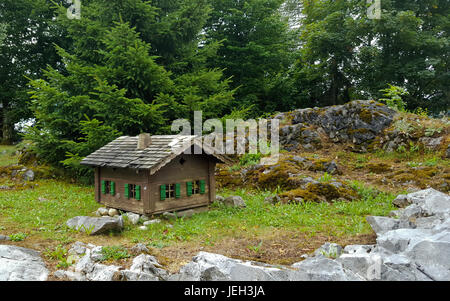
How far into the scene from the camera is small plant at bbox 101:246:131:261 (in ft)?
19.2

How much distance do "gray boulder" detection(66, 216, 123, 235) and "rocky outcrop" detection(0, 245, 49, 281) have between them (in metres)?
1.53

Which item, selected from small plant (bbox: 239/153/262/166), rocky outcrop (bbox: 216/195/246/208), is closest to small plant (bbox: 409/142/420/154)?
small plant (bbox: 239/153/262/166)

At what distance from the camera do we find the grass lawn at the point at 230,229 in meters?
→ 6.61

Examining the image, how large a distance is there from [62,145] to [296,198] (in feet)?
35.4

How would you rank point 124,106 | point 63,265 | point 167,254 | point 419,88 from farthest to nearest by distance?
point 419,88
point 124,106
point 167,254
point 63,265

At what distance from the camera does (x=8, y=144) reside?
82.3 feet

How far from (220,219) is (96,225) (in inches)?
131

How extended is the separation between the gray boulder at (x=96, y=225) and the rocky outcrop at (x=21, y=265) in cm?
153

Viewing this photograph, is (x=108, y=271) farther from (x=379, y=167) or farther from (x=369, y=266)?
(x=379, y=167)

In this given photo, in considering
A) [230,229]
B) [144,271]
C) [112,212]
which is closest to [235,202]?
[230,229]

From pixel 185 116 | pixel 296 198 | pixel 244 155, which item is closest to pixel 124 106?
pixel 185 116

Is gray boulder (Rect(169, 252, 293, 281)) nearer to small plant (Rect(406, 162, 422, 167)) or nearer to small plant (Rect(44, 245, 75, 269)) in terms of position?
small plant (Rect(44, 245, 75, 269))
